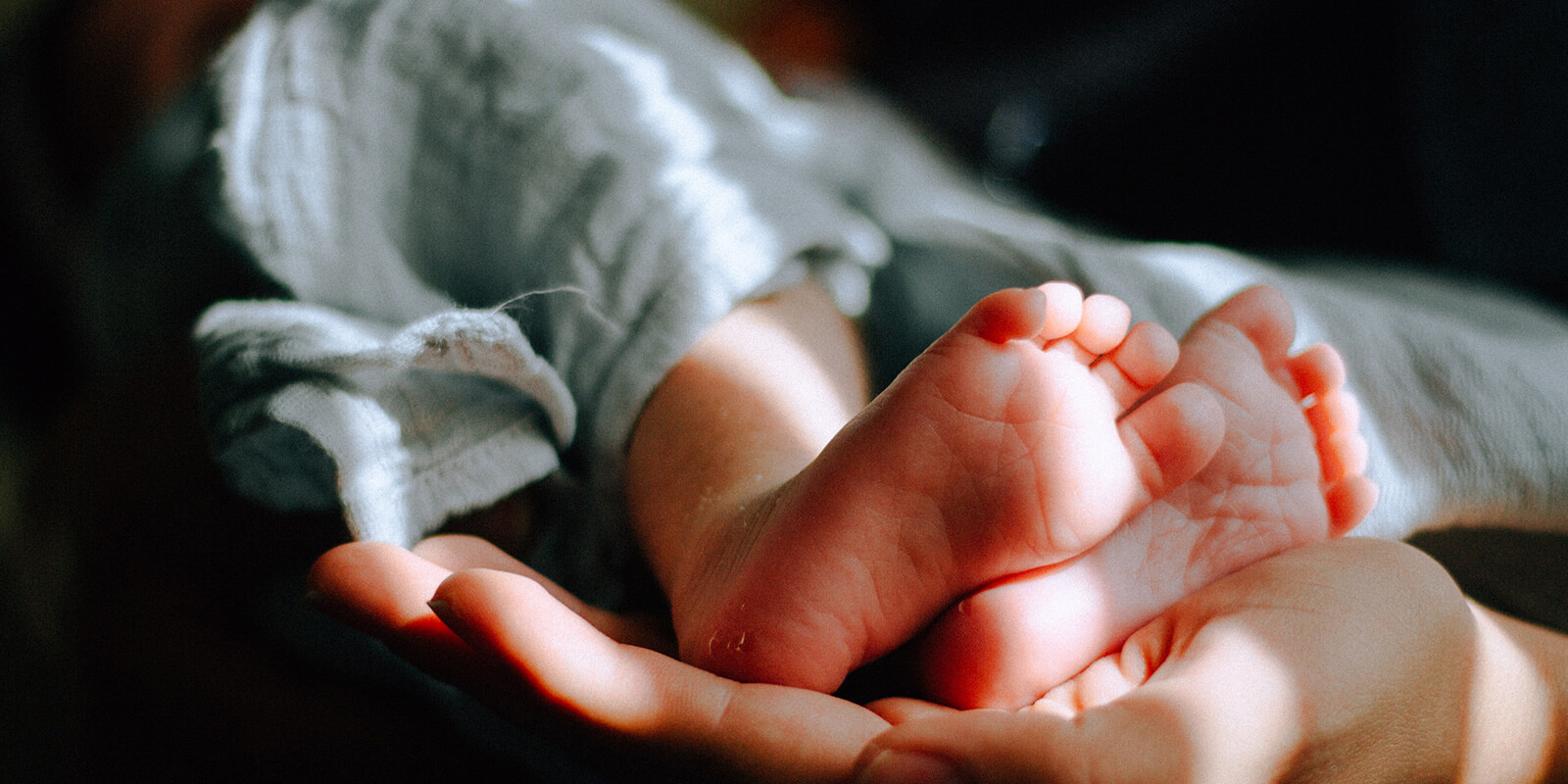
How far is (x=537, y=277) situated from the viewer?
48 cm

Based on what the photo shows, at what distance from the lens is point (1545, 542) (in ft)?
1.58

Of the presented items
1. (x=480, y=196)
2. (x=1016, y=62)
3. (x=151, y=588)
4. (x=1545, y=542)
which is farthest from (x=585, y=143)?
(x=1016, y=62)

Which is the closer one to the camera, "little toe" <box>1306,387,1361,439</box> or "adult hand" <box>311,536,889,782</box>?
"adult hand" <box>311,536,889,782</box>

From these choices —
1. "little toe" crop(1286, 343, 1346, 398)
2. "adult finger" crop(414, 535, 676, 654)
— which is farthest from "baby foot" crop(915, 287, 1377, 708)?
"adult finger" crop(414, 535, 676, 654)

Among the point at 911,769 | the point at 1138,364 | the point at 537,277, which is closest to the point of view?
the point at 911,769

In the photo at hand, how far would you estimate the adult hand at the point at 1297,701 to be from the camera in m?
0.25

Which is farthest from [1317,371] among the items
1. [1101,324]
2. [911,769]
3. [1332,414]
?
[911,769]

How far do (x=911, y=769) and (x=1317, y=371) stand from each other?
0.27 metres

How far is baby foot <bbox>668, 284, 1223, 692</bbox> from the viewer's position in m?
0.31

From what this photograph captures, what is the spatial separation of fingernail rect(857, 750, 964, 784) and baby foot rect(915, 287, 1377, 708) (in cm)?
8

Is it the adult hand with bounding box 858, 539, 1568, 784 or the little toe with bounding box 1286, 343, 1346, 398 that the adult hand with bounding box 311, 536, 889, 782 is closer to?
the adult hand with bounding box 858, 539, 1568, 784

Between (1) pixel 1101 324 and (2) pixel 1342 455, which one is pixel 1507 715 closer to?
(2) pixel 1342 455

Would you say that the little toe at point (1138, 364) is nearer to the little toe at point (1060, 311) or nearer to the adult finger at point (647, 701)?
the little toe at point (1060, 311)

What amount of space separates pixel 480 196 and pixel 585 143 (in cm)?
8
